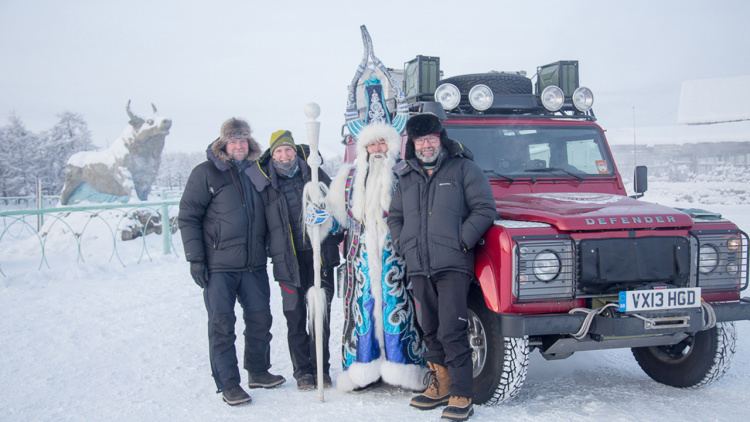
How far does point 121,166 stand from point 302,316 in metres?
14.2

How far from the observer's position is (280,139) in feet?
13.9

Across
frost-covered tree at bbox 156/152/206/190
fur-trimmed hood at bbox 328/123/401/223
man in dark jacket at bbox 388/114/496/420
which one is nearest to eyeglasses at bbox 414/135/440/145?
man in dark jacket at bbox 388/114/496/420

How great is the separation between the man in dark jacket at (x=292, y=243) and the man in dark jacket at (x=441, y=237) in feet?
2.64

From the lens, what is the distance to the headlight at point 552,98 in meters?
5.04

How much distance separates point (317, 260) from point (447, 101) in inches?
71.9

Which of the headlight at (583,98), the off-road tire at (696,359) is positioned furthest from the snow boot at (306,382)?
the headlight at (583,98)

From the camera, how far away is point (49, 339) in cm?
559

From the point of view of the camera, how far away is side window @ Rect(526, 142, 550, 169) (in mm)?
4719

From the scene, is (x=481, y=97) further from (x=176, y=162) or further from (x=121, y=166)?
(x=176, y=162)

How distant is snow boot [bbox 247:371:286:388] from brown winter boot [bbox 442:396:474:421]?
1.43 metres

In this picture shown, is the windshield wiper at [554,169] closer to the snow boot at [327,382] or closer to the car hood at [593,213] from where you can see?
the car hood at [593,213]

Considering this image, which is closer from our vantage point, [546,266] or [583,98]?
[546,266]

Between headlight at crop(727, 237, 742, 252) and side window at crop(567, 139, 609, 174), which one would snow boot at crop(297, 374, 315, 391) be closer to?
side window at crop(567, 139, 609, 174)

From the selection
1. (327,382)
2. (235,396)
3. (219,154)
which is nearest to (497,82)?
(219,154)
